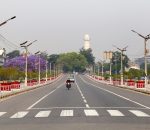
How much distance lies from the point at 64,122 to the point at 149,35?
1793 inches

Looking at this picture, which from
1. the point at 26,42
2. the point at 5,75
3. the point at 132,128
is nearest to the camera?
the point at 132,128

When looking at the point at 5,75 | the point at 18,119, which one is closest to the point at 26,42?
the point at 5,75

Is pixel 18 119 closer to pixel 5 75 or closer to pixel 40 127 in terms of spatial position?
pixel 40 127

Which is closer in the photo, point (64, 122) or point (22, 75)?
point (64, 122)

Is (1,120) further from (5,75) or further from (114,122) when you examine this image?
(5,75)

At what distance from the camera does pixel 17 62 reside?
193500mm

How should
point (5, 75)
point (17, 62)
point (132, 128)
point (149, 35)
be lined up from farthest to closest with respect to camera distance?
point (17, 62), point (5, 75), point (149, 35), point (132, 128)

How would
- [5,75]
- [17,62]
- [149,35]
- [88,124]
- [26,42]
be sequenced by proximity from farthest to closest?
[17,62] < [5,75] < [26,42] < [149,35] < [88,124]

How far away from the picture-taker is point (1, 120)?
21547 mm

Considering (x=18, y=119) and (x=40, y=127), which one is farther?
(x=18, y=119)

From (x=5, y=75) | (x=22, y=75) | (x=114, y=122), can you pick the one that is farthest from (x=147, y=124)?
(x=22, y=75)

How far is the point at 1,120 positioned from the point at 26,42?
56401 mm

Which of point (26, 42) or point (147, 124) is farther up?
point (26, 42)

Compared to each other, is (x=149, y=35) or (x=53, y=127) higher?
(x=149, y=35)
